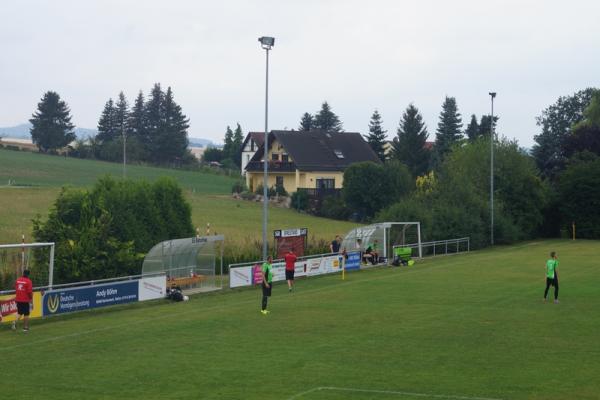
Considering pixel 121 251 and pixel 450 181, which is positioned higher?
pixel 450 181

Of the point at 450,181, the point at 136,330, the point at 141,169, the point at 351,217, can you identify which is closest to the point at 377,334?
the point at 136,330

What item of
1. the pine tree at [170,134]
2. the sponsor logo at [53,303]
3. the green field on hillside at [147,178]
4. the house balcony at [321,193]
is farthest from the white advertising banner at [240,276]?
the pine tree at [170,134]

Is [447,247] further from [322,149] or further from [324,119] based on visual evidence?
[324,119]

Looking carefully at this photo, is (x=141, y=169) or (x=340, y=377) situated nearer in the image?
(x=340, y=377)

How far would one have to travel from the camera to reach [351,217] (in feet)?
287

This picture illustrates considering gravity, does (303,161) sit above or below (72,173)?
above

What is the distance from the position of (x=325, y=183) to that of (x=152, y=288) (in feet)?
212

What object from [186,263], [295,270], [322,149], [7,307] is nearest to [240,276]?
[186,263]

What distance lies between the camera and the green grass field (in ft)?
56.1

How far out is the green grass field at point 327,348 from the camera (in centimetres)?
1709

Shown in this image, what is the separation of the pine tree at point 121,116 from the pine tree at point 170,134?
9.56 meters

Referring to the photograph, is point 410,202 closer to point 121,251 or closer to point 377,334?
point 121,251

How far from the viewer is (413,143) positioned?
119688mm

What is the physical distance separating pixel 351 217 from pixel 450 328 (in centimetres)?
6261
